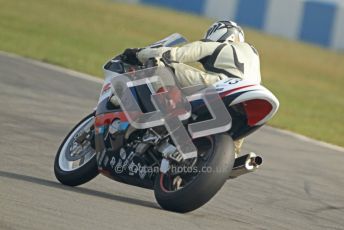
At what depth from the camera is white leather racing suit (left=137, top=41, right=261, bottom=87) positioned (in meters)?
6.91

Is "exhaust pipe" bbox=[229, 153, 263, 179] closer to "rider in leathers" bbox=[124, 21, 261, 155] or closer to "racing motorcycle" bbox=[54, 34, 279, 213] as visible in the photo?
"racing motorcycle" bbox=[54, 34, 279, 213]

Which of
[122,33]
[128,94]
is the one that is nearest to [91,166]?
[128,94]

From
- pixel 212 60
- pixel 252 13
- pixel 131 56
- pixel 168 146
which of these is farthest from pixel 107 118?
pixel 252 13

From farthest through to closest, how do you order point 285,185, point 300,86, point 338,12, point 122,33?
point 338,12 → point 122,33 → point 300,86 → point 285,185

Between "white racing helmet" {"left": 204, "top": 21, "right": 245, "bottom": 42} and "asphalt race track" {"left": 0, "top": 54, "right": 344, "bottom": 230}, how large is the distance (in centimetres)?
133

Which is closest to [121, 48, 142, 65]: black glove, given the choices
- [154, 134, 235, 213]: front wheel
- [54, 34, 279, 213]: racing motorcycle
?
[54, 34, 279, 213]: racing motorcycle

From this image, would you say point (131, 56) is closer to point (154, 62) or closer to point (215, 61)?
point (154, 62)

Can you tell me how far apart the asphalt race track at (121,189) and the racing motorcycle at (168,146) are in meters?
0.17

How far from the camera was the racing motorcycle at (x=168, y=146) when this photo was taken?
645 cm

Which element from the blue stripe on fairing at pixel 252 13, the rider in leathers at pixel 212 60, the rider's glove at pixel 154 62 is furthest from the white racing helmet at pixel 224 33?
the blue stripe on fairing at pixel 252 13

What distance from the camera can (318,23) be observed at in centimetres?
4991

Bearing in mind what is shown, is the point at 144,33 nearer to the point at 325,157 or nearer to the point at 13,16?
the point at 13,16

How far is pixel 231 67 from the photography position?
22.7 feet

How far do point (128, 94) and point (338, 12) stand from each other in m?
42.2
